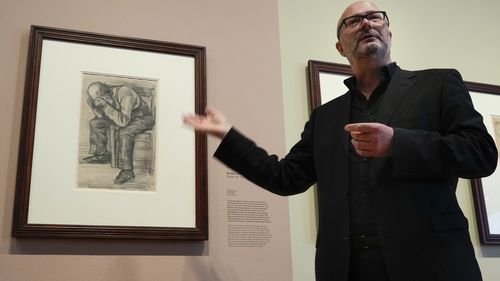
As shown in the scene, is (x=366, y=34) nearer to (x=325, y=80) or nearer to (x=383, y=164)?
(x=383, y=164)

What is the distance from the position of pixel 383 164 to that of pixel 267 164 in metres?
0.33

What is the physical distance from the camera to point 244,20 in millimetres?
2002

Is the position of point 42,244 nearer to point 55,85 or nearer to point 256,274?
point 55,85

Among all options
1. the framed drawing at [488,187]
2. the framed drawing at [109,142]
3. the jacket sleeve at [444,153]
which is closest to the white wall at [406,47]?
the framed drawing at [488,187]

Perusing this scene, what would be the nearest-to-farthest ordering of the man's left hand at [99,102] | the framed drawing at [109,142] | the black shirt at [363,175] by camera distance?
the black shirt at [363,175]
the framed drawing at [109,142]
the man's left hand at [99,102]

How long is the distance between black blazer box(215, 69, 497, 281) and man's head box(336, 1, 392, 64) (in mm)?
126

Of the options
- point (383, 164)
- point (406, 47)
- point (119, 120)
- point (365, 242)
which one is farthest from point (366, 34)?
point (406, 47)

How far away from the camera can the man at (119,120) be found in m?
1.67

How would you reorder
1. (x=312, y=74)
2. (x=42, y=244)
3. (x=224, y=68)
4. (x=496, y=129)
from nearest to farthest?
(x=42, y=244)
(x=224, y=68)
(x=312, y=74)
(x=496, y=129)

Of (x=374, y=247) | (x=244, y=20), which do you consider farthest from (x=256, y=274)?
(x=244, y=20)

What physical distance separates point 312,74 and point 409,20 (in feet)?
2.07

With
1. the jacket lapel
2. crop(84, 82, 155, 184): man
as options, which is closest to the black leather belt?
the jacket lapel

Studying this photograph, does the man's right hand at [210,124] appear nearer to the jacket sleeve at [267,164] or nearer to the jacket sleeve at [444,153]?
the jacket sleeve at [267,164]

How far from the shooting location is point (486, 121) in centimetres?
229
